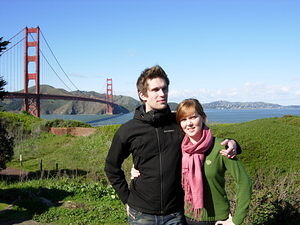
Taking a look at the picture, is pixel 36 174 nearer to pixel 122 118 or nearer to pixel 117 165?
pixel 117 165

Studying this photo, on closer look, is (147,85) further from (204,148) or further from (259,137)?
(259,137)

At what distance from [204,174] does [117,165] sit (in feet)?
→ 1.90

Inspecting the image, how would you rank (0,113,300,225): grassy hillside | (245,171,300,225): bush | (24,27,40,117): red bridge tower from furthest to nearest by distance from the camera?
(24,27,40,117): red bridge tower
(0,113,300,225): grassy hillside
(245,171,300,225): bush

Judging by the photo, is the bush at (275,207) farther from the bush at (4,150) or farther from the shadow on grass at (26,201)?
the bush at (4,150)

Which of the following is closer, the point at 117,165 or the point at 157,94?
the point at 157,94

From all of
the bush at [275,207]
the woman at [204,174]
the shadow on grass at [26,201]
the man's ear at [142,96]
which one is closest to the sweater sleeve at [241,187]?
the woman at [204,174]

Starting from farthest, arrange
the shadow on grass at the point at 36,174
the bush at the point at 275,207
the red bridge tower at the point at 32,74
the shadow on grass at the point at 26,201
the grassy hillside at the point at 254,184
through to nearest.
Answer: the red bridge tower at the point at 32,74 → the shadow on grass at the point at 36,174 → the shadow on grass at the point at 26,201 → the grassy hillside at the point at 254,184 → the bush at the point at 275,207

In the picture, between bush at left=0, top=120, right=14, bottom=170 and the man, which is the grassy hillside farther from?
the man

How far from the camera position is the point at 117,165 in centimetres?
229

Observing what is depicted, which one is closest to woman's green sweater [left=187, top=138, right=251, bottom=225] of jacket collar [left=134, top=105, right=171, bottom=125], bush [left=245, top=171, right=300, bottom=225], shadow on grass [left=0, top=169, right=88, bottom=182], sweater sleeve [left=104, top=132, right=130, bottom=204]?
jacket collar [left=134, top=105, right=171, bottom=125]

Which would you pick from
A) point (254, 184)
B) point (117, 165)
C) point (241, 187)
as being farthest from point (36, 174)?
point (241, 187)

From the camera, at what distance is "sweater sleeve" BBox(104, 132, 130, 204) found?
2.24 metres

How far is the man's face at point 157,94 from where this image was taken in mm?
2098

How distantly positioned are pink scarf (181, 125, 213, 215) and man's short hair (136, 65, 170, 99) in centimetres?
40
